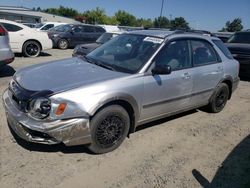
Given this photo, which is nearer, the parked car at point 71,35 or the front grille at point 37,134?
the front grille at point 37,134

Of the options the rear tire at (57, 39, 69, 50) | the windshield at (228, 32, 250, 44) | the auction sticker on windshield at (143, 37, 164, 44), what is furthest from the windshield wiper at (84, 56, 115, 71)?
the rear tire at (57, 39, 69, 50)

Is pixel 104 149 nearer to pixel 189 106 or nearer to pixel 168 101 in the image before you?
pixel 168 101

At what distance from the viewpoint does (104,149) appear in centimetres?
396

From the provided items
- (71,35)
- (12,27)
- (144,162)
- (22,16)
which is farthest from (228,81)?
(22,16)

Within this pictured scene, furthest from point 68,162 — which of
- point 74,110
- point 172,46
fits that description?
point 172,46

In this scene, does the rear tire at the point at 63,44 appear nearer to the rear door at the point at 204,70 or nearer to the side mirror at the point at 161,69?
the rear door at the point at 204,70

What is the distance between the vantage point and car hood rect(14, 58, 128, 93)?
12.0 ft

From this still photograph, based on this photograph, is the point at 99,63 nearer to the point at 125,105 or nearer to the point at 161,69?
the point at 125,105

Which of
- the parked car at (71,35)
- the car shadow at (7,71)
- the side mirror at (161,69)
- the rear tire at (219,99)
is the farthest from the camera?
the parked car at (71,35)

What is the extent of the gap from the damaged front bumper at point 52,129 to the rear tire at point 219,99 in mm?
3120

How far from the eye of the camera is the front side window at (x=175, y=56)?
4.51 meters

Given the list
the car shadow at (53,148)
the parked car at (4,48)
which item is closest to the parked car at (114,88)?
the car shadow at (53,148)

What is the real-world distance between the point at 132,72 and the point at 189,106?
159cm

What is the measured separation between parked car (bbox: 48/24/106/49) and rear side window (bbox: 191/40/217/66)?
1250 centimetres
